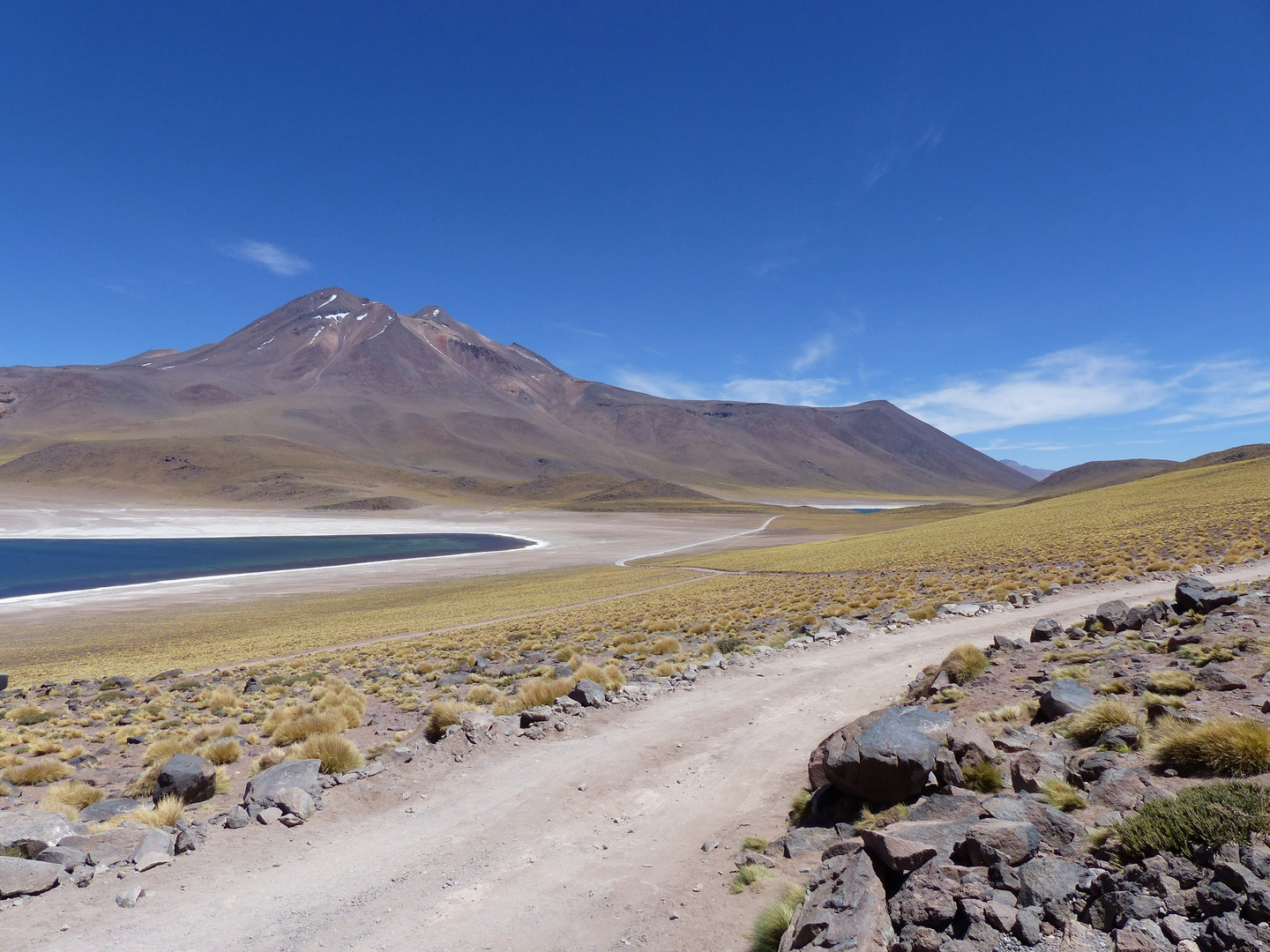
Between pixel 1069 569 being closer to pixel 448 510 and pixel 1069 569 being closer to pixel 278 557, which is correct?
pixel 278 557

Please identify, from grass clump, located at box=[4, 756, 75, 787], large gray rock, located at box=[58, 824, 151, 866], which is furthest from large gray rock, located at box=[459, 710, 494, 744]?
grass clump, located at box=[4, 756, 75, 787]

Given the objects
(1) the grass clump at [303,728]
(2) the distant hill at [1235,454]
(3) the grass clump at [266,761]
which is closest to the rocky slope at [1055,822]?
(3) the grass clump at [266,761]

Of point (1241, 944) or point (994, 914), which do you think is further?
point (994, 914)

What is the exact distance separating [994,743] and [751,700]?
4.45 m

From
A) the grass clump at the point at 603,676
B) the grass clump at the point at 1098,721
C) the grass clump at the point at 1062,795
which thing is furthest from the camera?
the grass clump at the point at 603,676

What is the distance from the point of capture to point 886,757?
5.70 metres

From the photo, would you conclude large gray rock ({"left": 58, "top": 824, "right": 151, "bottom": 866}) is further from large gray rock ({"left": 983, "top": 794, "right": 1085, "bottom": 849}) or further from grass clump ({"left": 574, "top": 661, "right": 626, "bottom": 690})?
large gray rock ({"left": 983, "top": 794, "right": 1085, "bottom": 849})

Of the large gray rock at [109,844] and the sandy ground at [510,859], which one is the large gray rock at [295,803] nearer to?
the sandy ground at [510,859]

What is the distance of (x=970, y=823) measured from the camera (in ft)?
15.1

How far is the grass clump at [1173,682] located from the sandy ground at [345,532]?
146 feet

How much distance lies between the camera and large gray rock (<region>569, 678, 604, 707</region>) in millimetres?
10164

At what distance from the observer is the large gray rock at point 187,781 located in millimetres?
7461

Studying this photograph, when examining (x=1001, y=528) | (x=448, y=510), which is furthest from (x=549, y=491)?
(x=1001, y=528)

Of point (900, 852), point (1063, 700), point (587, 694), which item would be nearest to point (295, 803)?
point (587, 694)
